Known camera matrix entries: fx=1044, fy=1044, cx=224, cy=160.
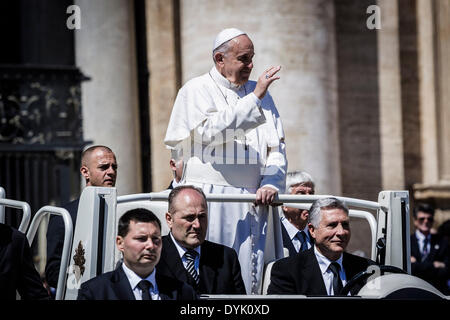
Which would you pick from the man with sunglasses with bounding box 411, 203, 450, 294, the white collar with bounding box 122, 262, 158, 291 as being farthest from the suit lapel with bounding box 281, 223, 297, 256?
the man with sunglasses with bounding box 411, 203, 450, 294

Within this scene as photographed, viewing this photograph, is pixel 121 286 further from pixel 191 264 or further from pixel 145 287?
pixel 191 264

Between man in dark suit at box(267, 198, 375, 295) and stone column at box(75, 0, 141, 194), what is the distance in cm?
672

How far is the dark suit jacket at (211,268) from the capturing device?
5.70m

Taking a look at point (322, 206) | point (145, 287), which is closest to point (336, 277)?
point (322, 206)

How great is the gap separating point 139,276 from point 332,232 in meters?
1.34

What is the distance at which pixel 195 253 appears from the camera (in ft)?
19.0

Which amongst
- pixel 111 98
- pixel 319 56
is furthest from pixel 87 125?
pixel 319 56

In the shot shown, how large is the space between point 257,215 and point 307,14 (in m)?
6.18

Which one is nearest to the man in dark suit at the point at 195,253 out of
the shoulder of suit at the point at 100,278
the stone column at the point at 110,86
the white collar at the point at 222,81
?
the shoulder of suit at the point at 100,278

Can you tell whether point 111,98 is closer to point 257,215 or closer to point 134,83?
point 134,83

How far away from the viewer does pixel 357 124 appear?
1330cm

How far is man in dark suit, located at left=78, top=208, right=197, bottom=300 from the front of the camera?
4996 millimetres
